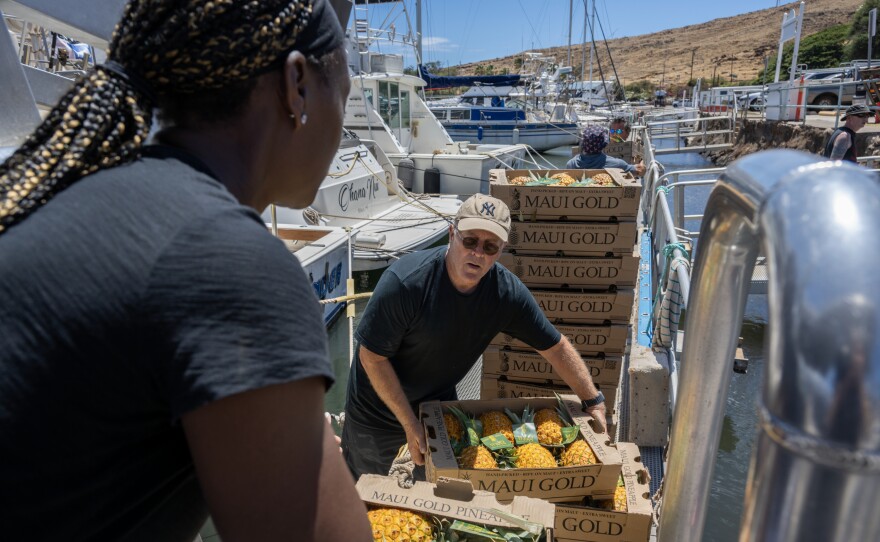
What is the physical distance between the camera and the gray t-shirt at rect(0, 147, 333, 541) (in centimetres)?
74

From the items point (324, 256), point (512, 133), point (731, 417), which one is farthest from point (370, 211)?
point (512, 133)

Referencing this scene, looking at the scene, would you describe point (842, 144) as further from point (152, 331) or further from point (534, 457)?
point (152, 331)

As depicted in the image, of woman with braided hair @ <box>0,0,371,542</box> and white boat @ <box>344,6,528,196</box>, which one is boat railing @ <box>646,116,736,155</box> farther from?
woman with braided hair @ <box>0,0,371,542</box>

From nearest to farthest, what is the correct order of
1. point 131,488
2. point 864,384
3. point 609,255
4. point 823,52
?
point 864,384 < point 131,488 < point 609,255 < point 823,52

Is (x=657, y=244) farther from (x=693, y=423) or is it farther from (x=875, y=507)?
(x=875, y=507)

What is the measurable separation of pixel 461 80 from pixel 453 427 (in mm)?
24283

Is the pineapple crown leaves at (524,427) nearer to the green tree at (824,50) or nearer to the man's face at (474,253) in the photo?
the man's face at (474,253)

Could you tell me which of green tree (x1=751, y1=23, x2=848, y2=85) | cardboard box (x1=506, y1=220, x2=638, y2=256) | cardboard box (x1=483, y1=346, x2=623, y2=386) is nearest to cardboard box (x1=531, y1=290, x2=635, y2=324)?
cardboard box (x1=506, y1=220, x2=638, y2=256)

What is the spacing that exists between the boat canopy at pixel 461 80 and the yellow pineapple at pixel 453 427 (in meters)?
18.6

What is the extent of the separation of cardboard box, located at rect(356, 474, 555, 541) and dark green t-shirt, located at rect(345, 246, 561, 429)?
83 cm

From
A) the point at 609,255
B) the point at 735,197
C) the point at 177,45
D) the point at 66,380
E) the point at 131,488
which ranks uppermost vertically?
the point at 177,45

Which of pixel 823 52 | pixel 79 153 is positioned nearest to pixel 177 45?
pixel 79 153

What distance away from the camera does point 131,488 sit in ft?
2.76

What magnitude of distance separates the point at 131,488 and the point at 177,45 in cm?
62
